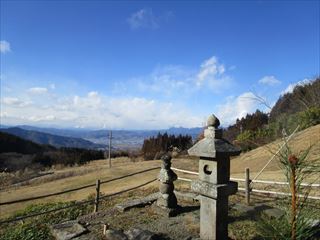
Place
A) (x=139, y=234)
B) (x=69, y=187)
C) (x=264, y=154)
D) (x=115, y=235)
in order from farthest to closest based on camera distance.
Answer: (x=264, y=154)
(x=69, y=187)
(x=115, y=235)
(x=139, y=234)

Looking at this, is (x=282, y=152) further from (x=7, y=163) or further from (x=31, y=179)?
(x=7, y=163)

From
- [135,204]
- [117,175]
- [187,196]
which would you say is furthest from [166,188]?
[117,175]

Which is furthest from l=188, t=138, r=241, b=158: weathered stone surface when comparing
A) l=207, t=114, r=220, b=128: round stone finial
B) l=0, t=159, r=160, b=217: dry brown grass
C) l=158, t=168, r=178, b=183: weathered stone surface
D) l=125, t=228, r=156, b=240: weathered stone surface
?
l=0, t=159, r=160, b=217: dry brown grass

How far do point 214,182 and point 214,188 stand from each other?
17cm

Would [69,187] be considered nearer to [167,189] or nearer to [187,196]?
[187,196]

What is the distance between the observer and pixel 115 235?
6801 mm

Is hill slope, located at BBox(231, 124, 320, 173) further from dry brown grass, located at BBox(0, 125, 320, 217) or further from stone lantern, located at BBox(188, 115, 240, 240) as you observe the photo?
stone lantern, located at BBox(188, 115, 240, 240)

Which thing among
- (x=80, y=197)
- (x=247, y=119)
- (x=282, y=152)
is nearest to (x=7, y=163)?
(x=80, y=197)

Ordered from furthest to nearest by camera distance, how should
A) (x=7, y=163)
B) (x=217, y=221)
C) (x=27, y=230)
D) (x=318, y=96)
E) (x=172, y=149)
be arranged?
(x=7, y=163)
(x=172, y=149)
(x=318, y=96)
(x=27, y=230)
(x=217, y=221)

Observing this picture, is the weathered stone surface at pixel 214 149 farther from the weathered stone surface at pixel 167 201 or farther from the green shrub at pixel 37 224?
the green shrub at pixel 37 224

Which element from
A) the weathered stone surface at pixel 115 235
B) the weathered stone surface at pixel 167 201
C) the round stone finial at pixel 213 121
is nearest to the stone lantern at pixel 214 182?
the round stone finial at pixel 213 121

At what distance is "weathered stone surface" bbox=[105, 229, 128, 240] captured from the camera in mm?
6691

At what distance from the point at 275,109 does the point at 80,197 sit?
3081cm

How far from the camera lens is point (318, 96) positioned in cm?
2841
